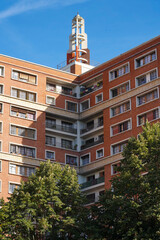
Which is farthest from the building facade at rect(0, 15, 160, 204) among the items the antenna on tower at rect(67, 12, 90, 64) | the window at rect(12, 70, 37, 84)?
the antenna on tower at rect(67, 12, 90, 64)

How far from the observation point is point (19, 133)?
77625 millimetres

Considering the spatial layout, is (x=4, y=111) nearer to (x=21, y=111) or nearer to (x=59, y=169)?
(x=21, y=111)

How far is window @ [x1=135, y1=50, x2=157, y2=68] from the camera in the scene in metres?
74.6

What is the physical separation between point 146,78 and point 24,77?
1687 centimetres

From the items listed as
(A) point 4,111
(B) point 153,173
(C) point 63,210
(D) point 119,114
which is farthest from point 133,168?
(A) point 4,111

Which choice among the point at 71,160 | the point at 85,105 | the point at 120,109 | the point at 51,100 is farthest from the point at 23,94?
the point at 120,109

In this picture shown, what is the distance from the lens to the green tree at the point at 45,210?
55.5 m

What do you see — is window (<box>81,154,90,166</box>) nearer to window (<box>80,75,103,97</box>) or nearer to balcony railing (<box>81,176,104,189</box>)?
balcony railing (<box>81,176,104,189</box>)

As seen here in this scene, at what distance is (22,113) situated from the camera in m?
79.1

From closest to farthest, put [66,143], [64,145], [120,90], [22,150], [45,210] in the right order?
[45,210] → [22,150] → [120,90] → [64,145] → [66,143]

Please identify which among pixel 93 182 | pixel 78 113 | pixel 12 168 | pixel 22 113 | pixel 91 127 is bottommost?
pixel 93 182

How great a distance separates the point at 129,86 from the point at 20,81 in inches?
575

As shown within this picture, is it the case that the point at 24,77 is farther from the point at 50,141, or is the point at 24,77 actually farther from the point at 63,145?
the point at 63,145

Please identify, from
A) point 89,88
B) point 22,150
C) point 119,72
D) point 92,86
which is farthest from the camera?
point 89,88
